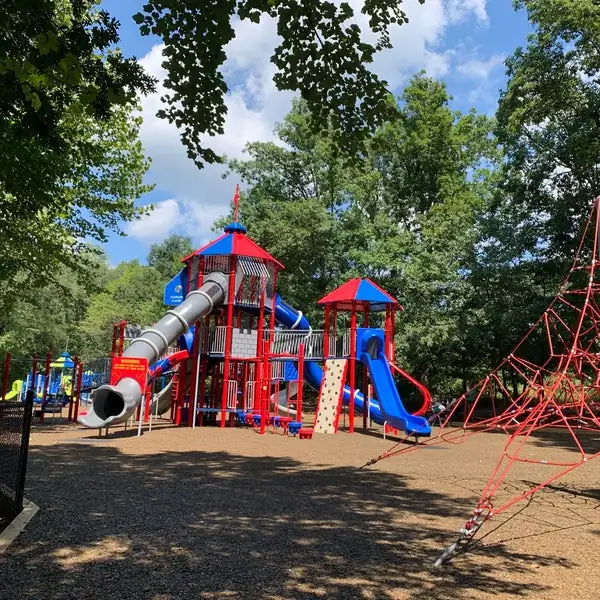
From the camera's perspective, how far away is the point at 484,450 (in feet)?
51.3

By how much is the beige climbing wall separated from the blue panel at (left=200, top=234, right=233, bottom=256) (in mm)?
5461

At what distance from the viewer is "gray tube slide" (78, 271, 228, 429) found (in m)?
16.3

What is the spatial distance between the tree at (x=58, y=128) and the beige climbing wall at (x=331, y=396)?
30.5 ft

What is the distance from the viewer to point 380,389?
754 inches

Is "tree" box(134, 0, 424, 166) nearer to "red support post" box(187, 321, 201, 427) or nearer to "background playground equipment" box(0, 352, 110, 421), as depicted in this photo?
"red support post" box(187, 321, 201, 427)

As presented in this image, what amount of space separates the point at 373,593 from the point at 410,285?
25184 mm

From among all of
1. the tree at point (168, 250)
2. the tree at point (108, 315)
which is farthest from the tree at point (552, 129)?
the tree at point (168, 250)

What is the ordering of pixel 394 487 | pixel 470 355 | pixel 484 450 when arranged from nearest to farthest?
1. pixel 394 487
2. pixel 484 450
3. pixel 470 355

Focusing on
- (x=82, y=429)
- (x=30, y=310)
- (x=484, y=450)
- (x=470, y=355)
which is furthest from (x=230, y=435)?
(x=30, y=310)

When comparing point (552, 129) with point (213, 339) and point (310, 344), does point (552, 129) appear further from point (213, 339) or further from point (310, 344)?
point (213, 339)

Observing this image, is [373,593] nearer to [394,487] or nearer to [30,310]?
[394,487]

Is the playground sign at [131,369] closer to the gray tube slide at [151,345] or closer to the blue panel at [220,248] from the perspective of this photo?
the gray tube slide at [151,345]

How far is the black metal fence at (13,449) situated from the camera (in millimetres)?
6023

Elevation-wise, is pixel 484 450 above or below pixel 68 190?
below
